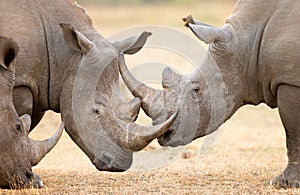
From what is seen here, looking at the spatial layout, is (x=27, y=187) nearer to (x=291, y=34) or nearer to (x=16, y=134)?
(x=16, y=134)

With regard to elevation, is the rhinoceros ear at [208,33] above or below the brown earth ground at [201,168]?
above

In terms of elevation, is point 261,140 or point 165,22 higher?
point 261,140

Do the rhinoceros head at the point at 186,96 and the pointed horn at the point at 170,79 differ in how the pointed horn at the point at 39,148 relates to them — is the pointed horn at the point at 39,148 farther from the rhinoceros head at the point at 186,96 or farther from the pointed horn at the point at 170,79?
the pointed horn at the point at 170,79

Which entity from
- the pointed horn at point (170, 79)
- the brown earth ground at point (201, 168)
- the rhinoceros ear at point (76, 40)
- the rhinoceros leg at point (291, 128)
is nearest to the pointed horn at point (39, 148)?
the brown earth ground at point (201, 168)

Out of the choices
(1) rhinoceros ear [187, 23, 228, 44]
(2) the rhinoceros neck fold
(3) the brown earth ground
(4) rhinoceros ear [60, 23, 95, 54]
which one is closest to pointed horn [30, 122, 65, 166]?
(3) the brown earth ground

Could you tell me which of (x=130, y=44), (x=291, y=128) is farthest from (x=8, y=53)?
(x=291, y=128)

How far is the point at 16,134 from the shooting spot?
7.86 metres

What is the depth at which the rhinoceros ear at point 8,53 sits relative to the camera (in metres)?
7.79

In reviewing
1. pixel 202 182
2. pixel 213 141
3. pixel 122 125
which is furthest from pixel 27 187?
pixel 213 141

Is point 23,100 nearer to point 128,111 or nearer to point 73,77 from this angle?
point 73,77

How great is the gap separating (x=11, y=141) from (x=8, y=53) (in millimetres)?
865

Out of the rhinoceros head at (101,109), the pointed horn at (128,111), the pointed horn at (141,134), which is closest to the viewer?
the pointed horn at (141,134)

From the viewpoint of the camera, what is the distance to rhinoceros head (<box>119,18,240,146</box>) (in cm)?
912

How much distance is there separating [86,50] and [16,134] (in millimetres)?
1499
